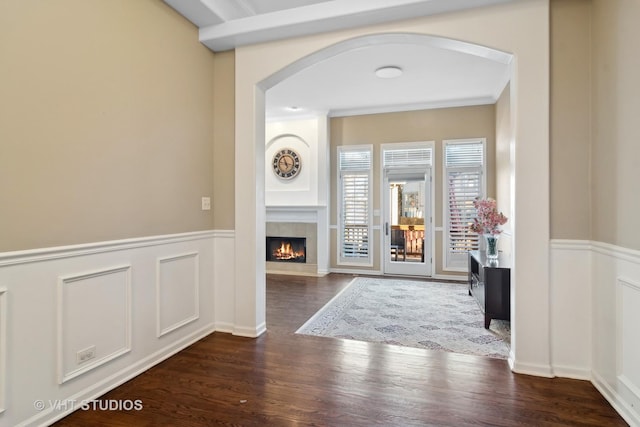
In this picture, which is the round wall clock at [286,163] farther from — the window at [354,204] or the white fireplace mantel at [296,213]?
the window at [354,204]

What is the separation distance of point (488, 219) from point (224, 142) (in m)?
3.04

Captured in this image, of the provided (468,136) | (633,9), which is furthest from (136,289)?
(468,136)

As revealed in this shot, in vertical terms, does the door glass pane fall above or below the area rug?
above

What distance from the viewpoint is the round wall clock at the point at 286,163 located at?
6.57 metres

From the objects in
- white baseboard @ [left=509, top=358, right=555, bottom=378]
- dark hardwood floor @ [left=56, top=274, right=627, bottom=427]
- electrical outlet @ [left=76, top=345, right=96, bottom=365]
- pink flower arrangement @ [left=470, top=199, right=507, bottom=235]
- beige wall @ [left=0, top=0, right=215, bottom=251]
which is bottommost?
dark hardwood floor @ [left=56, top=274, right=627, bottom=427]

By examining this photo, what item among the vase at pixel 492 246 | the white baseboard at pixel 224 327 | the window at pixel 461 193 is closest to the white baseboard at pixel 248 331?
the white baseboard at pixel 224 327

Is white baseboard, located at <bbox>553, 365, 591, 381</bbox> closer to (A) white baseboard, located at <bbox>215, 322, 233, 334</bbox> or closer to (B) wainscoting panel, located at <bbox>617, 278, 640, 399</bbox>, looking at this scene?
(B) wainscoting panel, located at <bbox>617, 278, 640, 399</bbox>

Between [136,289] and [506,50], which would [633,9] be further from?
[136,289]

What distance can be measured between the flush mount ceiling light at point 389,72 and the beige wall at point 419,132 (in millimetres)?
1613

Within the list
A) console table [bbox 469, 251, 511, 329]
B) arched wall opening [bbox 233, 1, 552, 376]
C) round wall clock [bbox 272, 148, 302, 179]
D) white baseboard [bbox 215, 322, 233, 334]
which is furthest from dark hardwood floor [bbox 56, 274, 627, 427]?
round wall clock [bbox 272, 148, 302, 179]

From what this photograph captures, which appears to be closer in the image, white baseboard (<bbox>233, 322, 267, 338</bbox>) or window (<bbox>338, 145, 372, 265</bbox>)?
white baseboard (<bbox>233, 322, 267, 338</bbox>)

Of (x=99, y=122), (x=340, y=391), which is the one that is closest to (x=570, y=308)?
(x=340, y=391)

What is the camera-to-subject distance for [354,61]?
419 cm

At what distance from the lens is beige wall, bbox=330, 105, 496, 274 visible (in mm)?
5727
